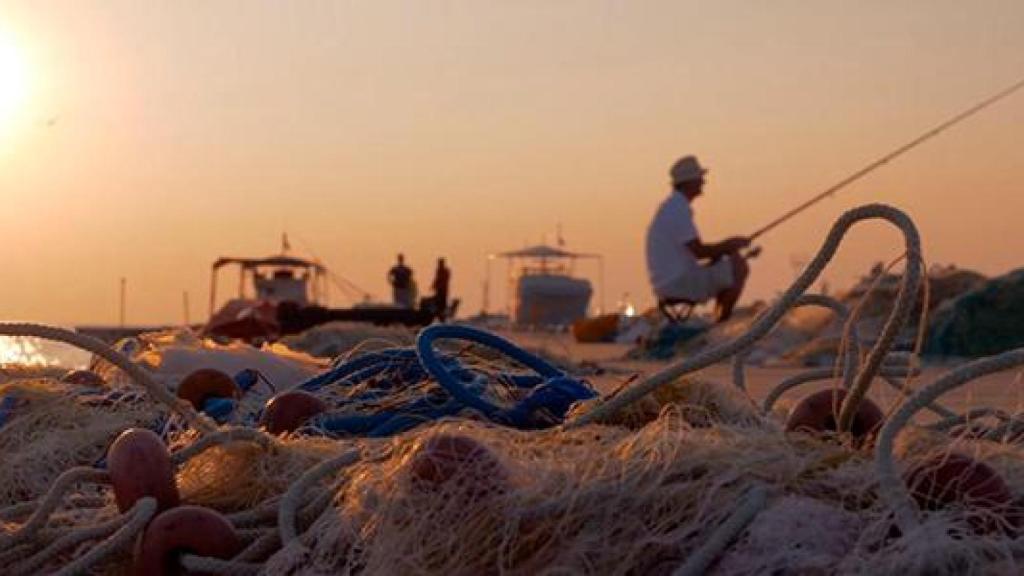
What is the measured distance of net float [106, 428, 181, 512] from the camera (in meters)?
2.42

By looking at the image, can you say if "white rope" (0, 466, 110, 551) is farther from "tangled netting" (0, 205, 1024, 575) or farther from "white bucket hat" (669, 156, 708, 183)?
"white bucket hat" (669, 156, 708, 183)

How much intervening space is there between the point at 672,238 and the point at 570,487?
1013 centimetres

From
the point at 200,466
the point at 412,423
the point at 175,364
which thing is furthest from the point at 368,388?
the point at 175,364

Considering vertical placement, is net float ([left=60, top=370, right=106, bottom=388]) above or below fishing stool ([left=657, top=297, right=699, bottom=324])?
above

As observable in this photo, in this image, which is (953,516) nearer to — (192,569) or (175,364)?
(192,569)

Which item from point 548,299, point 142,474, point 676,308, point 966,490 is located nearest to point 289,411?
point 142,474

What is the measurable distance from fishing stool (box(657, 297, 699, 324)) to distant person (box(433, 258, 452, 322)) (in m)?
7.01

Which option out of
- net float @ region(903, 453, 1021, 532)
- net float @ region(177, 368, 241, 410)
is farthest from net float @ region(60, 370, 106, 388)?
net float @ region(903, 453, 1021, 532)

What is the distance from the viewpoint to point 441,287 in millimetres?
20312

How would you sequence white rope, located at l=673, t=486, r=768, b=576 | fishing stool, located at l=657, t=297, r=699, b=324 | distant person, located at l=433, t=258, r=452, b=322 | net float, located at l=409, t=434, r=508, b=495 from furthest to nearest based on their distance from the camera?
1. distant person, located at l=433, t=258, r=452, b=322
2. fishing stool, located at l=657, t=297, r=699, b=324
3. net float, located at l=409, t=434, r=508, b=495
4. white rope, located at l=673, t=486, r=768, b=576

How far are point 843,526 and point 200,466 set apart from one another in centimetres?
121

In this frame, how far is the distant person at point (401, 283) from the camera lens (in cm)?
2267

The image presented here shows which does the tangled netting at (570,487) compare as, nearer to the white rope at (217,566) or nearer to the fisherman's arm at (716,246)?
the white rope at (217,566)

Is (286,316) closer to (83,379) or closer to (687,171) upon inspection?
(687,171)
